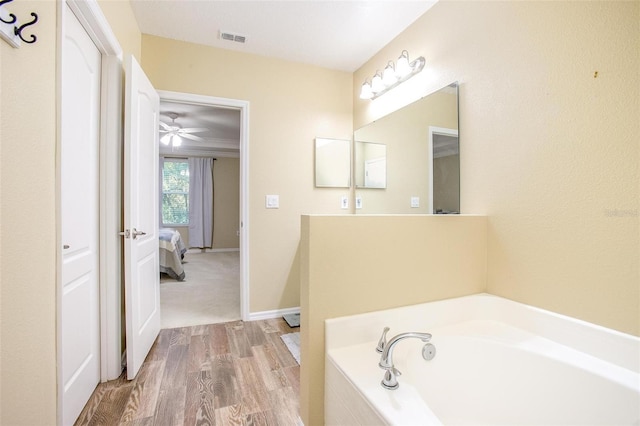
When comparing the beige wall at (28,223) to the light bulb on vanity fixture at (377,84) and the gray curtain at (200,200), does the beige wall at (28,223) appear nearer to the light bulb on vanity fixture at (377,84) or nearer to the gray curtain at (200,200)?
the light bulb on vanity fixture at (377,84)

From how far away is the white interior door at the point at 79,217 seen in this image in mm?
1249

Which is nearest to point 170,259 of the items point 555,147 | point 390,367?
point 390,367

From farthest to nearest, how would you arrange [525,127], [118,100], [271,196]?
[271,196] < [118,100] < [525,127]

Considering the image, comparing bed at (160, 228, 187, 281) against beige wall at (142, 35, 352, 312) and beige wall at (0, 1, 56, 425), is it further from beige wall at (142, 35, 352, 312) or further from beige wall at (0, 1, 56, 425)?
beige wall at (0, 1, 56, 425)

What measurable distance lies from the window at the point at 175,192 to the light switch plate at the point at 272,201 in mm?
4716

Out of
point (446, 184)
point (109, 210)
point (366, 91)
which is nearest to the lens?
point (109, 210)

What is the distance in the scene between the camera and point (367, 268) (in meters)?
1.32

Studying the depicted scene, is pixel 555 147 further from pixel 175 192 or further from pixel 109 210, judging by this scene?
pixel 175 192

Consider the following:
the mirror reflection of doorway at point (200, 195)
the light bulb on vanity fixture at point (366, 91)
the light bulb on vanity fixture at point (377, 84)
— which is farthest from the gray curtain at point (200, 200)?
the light bulb on vanity fixture at point (377, 84)

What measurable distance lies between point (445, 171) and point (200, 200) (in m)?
5.88

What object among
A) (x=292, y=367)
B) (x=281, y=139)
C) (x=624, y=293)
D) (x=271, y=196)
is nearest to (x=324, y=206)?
(x=271, y=196)

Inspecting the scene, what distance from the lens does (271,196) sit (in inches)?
105

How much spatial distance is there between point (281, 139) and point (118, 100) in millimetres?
1291

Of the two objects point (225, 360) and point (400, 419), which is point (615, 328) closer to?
point (400, 419)
